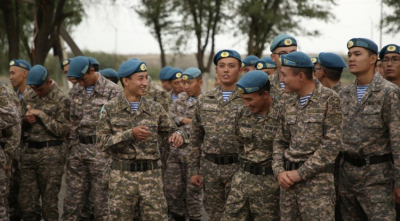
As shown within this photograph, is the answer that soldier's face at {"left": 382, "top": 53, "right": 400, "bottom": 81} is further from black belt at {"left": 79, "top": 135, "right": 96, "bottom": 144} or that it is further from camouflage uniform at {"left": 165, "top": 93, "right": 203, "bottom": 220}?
black belt at {"left": 79, "top": 135, "right": 96, "bottom": 144}

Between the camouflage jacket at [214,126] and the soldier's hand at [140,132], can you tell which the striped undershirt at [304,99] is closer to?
the camouflage jacket at [214,126]

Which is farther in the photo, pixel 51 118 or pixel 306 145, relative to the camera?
pixel 51 118

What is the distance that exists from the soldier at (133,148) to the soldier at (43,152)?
6.96 ft

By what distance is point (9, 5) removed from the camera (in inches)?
575

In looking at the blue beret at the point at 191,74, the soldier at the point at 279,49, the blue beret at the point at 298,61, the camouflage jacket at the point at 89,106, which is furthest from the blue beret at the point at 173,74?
the blue beret at the point at 298,61

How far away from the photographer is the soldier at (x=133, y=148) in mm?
5457

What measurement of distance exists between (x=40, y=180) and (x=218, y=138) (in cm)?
312

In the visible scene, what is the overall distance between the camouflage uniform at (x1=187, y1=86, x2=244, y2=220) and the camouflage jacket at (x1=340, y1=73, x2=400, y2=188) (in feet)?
3.91

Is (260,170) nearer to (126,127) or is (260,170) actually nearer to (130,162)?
(130,162)

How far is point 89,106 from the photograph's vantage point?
7.14 m

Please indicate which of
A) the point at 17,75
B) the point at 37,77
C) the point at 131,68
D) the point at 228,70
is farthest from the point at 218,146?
the point at 17,75

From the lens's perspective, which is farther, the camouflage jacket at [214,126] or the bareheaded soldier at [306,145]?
the camouflage jacket at [214,126]

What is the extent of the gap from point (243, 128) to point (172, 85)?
13.8 feet

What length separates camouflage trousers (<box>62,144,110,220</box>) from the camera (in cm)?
708
